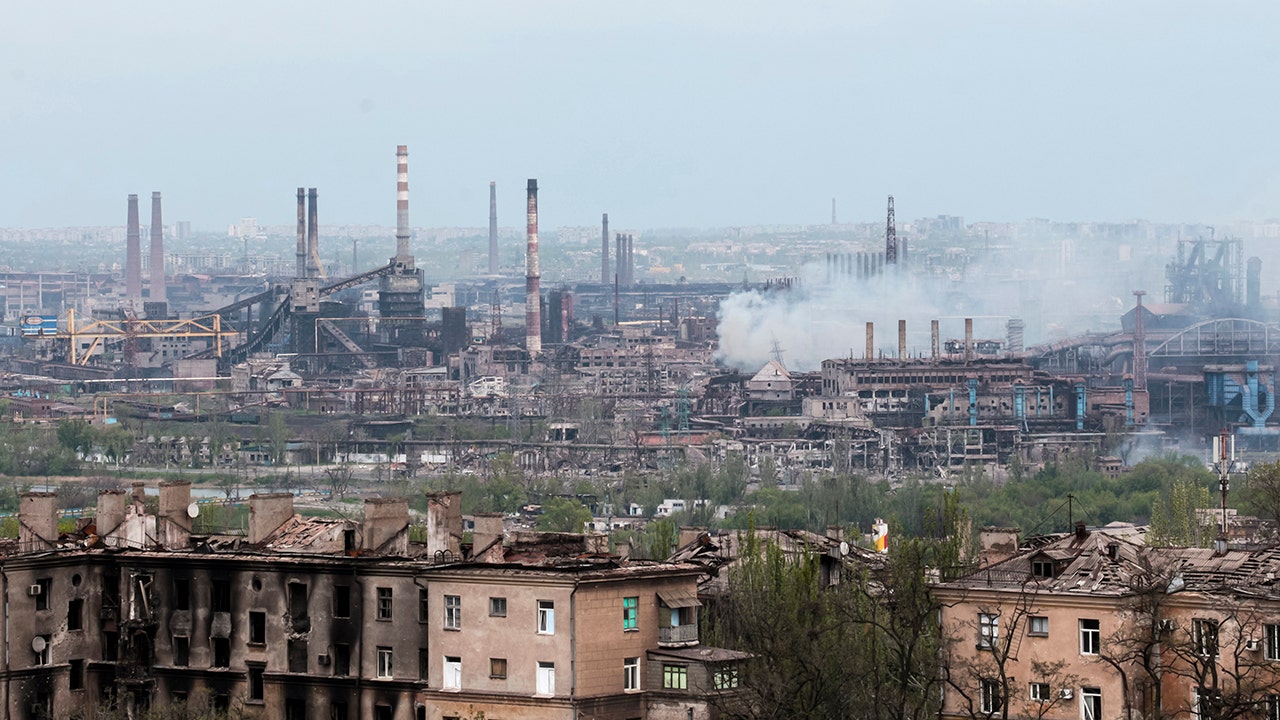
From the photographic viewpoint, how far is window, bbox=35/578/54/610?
25.6 metres

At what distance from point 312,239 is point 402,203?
14667mm

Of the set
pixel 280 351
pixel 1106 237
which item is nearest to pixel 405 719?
pixel 280 351

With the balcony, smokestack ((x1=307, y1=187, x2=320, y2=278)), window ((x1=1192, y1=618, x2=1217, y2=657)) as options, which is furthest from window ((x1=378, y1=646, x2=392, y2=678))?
smokestack ((x1=307, y1=187, x2=320, y2=278))

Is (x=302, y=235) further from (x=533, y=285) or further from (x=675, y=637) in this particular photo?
(x=675, y=637)

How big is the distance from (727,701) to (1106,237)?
146 meters

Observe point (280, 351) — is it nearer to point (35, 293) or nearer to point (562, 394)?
point (562, 394)

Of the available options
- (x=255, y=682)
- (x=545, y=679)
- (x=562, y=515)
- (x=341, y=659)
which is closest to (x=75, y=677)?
(x=255, y=682)

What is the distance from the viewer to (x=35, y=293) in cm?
19512

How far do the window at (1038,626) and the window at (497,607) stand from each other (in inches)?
158

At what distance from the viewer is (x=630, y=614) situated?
75.7ft

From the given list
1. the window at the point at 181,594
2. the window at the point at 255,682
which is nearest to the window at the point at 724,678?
the window at the point at 255,682

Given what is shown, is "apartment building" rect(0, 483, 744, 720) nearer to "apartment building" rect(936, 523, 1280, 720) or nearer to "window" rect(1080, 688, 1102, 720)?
"apartment building" rect(936, 523, 1280, 720)

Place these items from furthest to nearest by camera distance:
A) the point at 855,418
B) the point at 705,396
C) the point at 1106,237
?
the point at 1106,237
the point at 705,396
the point at 855,418

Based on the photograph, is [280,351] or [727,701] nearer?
[727,701]
